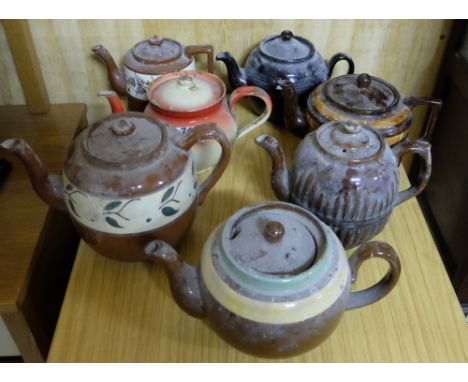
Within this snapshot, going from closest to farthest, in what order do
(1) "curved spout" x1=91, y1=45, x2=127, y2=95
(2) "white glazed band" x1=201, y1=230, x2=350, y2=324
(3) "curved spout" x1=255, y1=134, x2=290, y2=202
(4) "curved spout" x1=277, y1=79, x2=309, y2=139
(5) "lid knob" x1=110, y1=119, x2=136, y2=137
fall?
(2) "white glazed band" x1=201, y1=230, x2=350, y2=324 < (5) "lid knob" x1=110, y1=119, x2=136, y2=137 < (3) "curved spout" x1=255, y1=134, x2=290, y2=202 < (4) "curved spout" x1=277, y1=79, x2=309, y2=139 < (1) "curved spout" x1=91, y1=45, x2=127, y2=95

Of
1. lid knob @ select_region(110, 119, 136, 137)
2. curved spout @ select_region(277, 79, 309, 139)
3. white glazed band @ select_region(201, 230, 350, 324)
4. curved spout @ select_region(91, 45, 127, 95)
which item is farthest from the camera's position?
curved spout @ select_region(91, 45, 127, 95)

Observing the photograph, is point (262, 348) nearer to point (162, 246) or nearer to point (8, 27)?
point (162, 246)

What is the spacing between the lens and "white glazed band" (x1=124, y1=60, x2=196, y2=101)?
3.06 feet

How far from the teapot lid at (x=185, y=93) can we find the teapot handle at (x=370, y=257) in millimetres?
Result: 378

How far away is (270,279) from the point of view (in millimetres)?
516

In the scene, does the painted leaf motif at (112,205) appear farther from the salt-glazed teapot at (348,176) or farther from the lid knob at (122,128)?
the salt-glazed teapot at (348,176)

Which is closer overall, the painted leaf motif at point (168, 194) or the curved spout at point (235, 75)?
the painted leaf motif at point (168, 194)

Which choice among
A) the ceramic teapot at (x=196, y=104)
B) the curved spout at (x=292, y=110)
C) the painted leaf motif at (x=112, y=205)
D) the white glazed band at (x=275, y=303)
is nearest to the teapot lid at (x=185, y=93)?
the ceramic teapot at (x=196, y=104)

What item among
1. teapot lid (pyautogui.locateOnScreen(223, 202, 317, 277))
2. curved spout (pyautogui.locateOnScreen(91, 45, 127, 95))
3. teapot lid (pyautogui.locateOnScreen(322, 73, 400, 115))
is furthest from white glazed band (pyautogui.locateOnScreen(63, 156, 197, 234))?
curved spout (pyautogui.locateOnScreen(91, 45, 127, 95))

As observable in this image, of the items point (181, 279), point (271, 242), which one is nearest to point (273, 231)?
point (271, 242)

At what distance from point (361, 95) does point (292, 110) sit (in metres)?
0.14

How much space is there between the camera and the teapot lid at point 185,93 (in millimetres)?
806

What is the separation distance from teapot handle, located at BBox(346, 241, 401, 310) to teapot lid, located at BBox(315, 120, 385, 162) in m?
0.14

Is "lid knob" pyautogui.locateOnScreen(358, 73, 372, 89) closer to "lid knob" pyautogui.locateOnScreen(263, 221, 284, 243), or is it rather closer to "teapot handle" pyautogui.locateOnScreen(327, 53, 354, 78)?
"teapot handle" pyautogui.locateOnScreen(327, 53, 354, 78)
